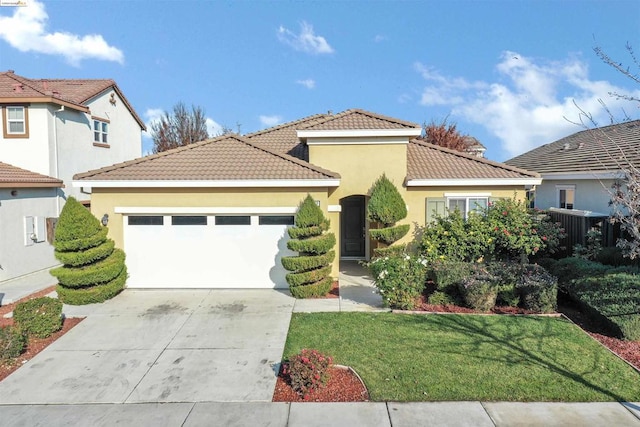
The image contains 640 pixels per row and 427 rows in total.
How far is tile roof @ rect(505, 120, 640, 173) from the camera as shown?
12492 millimetres

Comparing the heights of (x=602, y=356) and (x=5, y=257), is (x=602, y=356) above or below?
below

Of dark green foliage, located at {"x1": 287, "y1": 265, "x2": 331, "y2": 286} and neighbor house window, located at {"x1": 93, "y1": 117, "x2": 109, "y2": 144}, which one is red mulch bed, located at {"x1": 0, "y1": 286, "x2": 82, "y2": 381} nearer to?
dark green foliage, located at {"x1": 287, "y1": 265, "x2": 331, "y2": 286}

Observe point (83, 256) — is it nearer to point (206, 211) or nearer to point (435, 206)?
point (206, 211)

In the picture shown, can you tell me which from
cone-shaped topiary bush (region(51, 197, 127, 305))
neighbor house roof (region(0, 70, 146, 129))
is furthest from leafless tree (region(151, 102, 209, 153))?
cone-shaped topiary bush (region(51, 197, 127, 305))

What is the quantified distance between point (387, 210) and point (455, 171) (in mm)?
2981

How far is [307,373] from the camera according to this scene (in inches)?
229

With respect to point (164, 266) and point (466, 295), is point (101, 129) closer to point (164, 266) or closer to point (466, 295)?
point (164, 266)

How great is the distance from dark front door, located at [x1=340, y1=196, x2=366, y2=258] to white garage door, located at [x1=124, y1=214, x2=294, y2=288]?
14.0 feet

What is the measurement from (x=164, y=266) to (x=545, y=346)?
9.32 meters

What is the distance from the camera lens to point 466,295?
A: 9.25 meters

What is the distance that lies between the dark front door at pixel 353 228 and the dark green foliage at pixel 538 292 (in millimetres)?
6641

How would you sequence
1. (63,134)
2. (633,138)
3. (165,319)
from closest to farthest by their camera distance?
(165,319), (633,138), (63,134)

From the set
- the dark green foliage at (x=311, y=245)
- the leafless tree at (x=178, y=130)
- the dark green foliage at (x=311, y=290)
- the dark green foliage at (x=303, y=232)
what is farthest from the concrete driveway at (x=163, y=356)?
the leafless tree at (x=178, y=130)

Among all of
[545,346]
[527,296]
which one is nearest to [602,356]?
[545,346]
